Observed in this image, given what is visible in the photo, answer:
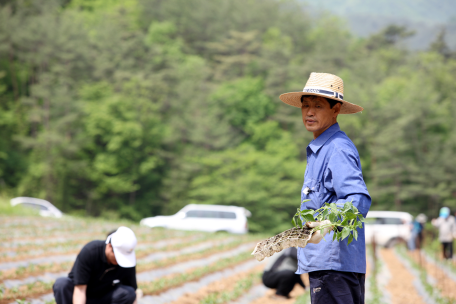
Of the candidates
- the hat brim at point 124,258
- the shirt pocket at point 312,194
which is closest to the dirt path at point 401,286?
the hat brim at point 124,258

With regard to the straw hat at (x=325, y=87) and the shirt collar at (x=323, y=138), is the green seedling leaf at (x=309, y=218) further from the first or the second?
the straw hat at (x=325, y=87)

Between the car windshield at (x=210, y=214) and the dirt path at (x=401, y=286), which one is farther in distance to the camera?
the car windshield at (x=210, y=214)

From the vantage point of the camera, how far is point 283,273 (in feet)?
21.5

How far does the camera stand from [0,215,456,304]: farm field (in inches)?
248

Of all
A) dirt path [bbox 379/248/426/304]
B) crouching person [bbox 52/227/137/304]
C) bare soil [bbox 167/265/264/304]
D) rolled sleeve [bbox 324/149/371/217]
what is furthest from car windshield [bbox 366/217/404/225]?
rolled sleeve [bbox 324/149/371/217]

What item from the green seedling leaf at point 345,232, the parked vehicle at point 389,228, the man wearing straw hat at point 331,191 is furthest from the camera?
the parked vehicle at point 389,228

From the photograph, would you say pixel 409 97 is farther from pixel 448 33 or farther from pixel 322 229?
pixel 322 229

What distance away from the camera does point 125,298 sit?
4.18m

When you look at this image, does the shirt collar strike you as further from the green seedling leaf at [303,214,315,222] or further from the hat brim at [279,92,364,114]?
the green seedling leaf at [303,214,315,222]

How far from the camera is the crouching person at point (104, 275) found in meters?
3.89

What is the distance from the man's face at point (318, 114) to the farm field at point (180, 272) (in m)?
3.57

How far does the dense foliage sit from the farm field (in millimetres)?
20739

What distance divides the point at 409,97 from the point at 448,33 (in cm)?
2479

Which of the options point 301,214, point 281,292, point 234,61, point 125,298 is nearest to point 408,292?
point 281,292
